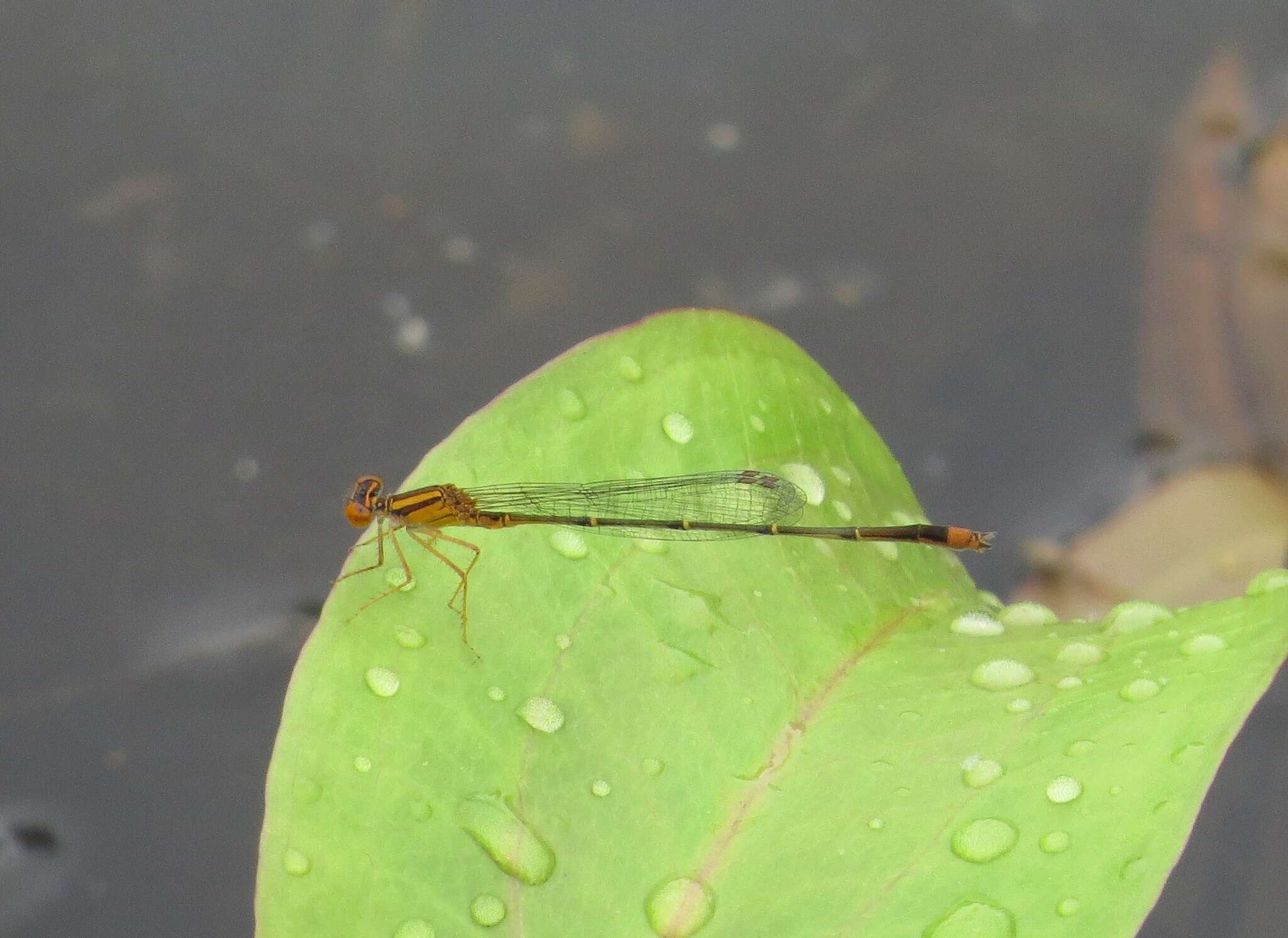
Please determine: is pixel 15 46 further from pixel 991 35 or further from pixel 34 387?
pixel 991 35

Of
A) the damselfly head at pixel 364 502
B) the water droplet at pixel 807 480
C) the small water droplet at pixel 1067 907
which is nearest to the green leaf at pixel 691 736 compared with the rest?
the small water droplet at pixel 1067 907

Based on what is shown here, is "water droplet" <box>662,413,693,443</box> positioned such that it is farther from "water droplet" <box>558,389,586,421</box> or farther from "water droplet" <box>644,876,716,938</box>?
Answer: "water droplet" <box>644,876,716,938</box>

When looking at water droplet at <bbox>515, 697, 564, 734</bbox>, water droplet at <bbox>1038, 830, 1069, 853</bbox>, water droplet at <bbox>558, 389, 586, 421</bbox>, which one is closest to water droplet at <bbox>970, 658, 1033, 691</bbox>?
water droplet at <bbox>1038, 830, 1069, 853</bbox>

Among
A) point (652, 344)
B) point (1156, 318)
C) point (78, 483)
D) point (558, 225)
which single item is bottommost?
point (652, 344)

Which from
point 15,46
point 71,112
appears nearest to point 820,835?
point 71,112

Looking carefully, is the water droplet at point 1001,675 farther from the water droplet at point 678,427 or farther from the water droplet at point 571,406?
the water droplet at point 571,406

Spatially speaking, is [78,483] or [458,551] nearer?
[458,551]

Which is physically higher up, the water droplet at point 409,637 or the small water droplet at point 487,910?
the water droplet at point 409,637
